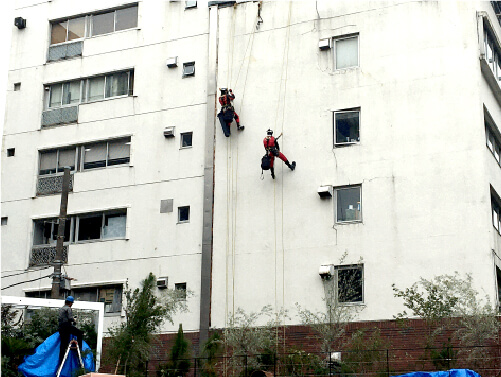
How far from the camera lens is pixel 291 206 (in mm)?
30016

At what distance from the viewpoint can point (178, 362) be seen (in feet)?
83.8

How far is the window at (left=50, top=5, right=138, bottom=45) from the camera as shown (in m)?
36.0

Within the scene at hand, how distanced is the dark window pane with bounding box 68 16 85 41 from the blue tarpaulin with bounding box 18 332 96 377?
692 inches

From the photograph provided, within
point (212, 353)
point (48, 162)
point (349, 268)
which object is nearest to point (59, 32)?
point (48, 162)

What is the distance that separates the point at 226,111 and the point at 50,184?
837cm

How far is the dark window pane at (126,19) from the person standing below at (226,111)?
666 cm

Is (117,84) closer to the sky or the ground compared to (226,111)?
closer to the sky

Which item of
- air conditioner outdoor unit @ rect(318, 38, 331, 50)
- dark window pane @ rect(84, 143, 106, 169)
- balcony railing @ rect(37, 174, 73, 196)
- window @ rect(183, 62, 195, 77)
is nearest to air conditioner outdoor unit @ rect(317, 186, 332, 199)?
air conditioner outdoor unit @ rect(318, 38, 331, 50)

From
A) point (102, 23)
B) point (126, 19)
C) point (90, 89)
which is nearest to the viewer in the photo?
point (90, 89)

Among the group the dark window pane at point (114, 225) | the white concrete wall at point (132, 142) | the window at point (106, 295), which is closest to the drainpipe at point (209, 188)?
the white concrete wall at point (132, 142)

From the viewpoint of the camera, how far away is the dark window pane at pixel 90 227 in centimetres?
3375

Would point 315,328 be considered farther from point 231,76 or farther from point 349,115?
point 231,76

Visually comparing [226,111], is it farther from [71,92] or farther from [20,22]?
[20,22]

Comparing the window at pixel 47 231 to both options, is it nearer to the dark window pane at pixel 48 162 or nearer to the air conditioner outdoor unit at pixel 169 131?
the dark window pane at pixel 48 162
